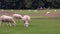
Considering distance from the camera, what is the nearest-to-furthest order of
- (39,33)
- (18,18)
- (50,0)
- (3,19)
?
(39,33) < (3,19) < (18,18) < (50,0)

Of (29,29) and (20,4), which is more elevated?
(29,29)

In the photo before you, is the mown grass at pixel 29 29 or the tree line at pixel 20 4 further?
the tree line at pixel 20 4

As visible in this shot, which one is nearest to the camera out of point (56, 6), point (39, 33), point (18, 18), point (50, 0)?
point (39, 33)

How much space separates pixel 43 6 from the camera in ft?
286

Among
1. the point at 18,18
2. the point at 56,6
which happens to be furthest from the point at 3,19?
the point at 56,6

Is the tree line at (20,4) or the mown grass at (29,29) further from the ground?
the mown grass at (29,29)

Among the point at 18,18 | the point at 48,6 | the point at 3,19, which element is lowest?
the point at 48,6

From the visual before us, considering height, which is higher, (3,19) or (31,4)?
(3,19)

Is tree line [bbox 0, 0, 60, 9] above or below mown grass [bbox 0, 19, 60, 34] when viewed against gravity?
below

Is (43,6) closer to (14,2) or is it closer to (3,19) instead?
(14,2)

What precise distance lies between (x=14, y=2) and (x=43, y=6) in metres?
10.3

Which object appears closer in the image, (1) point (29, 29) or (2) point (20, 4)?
(1) point (29, 29)

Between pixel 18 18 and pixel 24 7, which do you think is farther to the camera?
pixel 24 7

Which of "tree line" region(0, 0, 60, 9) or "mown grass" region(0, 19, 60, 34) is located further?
"tree line" region(0, 0, 60, 9)
